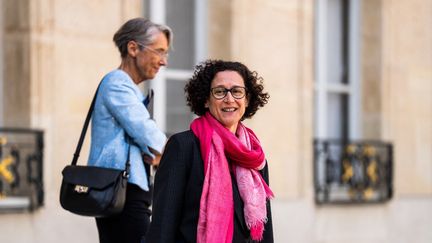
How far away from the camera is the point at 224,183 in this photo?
4.49m

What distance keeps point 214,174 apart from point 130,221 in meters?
1.20

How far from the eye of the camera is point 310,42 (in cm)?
1171

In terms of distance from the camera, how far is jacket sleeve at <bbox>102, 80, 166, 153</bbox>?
5.61m

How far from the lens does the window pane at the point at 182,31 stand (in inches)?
421

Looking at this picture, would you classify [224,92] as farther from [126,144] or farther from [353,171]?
[353,171]

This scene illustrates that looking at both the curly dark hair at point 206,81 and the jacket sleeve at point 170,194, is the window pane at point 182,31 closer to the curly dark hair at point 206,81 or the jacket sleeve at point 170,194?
the curly dark hair at point 206,81

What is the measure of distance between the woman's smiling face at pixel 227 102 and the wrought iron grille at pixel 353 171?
7368 millimetres

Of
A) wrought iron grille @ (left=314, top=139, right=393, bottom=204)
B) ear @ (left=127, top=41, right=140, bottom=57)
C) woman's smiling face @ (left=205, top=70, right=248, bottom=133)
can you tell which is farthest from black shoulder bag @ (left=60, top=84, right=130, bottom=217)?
wrought iron grille @ (left=314, top=139, right=393, bottom=204)

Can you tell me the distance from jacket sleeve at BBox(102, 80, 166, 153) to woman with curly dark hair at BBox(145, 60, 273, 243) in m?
0.89

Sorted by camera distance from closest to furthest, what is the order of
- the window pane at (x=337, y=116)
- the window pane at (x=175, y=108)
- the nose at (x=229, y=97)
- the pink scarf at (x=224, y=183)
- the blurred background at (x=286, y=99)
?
the pink scarf at (x=224, y=183), the nose at (x=229, y=97), the blurred background at (x=286, y=99), the window pane at (x=175, y=108), the window pane at (x=337, y=116)

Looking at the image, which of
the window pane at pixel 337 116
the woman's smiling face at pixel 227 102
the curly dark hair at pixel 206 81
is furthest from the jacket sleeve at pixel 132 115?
the window pane at pixel 337 116

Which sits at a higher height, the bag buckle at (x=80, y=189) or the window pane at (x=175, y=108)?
the window pane at (x=175, y=108)

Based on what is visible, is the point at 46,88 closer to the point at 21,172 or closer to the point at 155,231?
the point at 21,172

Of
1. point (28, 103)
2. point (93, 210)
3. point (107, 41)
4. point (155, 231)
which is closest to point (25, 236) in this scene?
point (28, 103)
